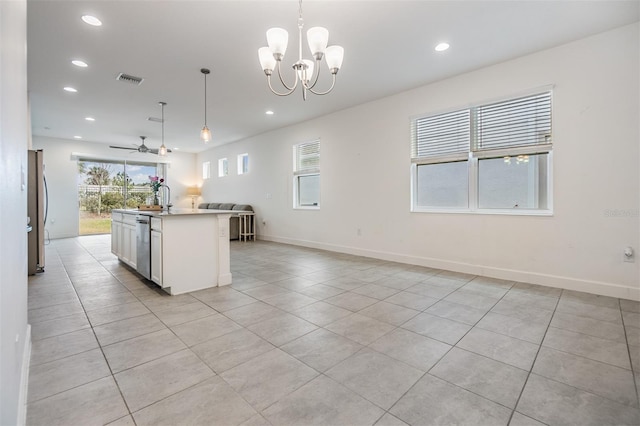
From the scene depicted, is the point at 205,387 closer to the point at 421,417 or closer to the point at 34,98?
the point at 421,417

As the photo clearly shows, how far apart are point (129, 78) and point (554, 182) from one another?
578 centimetres

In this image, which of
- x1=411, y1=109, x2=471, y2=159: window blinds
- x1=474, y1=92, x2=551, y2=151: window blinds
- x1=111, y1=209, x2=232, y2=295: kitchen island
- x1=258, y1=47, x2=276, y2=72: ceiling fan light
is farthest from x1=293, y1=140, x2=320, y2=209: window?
x1=258, y1=47, x2=276, y2=72: ceiling fan light

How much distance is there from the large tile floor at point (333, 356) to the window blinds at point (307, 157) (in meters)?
3.52

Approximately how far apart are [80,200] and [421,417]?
10.4 metres

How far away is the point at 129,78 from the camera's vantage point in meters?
4.31

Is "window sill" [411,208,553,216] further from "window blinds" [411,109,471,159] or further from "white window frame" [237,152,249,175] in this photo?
"white window frame" [237,152,249,175]

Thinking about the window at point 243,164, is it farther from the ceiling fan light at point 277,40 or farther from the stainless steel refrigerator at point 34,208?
the ceiling fan light at point 277,40

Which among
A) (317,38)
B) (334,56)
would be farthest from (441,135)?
(317,38)

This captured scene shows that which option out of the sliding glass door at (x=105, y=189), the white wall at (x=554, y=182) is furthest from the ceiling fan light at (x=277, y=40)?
the sliding glass door at (x=105, y=189)

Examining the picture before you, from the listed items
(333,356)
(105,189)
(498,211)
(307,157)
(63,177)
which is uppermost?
(307,157)

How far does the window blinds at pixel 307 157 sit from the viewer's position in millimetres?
6516

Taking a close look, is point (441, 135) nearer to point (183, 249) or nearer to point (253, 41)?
point (253, 41)

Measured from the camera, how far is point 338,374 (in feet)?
6.00

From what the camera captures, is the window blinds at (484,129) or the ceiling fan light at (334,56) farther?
the window blinds at (484,129)
